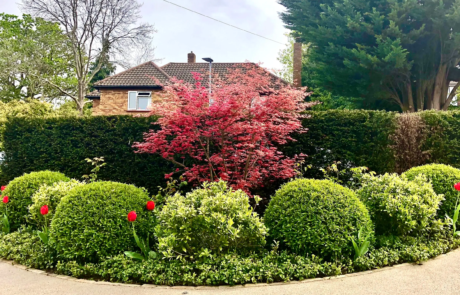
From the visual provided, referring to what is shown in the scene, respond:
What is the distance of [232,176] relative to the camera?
656 centimetres

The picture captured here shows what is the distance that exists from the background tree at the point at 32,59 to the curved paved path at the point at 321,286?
2010 cm

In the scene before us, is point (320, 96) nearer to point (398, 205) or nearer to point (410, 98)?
point (410, 98)

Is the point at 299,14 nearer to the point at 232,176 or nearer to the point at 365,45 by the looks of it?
the point at 365,45

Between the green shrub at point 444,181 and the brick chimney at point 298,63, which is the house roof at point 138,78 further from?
the green shrub at point 444,181

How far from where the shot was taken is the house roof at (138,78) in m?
19.0

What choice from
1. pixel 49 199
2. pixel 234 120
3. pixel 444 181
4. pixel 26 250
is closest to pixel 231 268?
pixel 234 120

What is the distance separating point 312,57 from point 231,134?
37.1ft

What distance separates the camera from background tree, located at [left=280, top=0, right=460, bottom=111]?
41.5 feet

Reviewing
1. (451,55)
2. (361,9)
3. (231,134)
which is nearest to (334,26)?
(361,9)

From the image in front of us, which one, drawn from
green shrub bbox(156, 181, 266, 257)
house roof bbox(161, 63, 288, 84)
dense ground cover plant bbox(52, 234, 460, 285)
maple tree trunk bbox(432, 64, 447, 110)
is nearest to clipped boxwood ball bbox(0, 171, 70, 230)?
dense ground cover plant bbox(52, 234, 460, 285)

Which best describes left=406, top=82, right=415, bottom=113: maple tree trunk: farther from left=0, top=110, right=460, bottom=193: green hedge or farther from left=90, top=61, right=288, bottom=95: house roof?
left=0, top=110, right=460, bottom=193: green hedge

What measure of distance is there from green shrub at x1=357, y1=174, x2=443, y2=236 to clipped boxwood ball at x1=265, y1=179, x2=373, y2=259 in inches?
20.7

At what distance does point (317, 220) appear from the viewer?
4.17 metres

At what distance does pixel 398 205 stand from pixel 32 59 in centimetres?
2515
